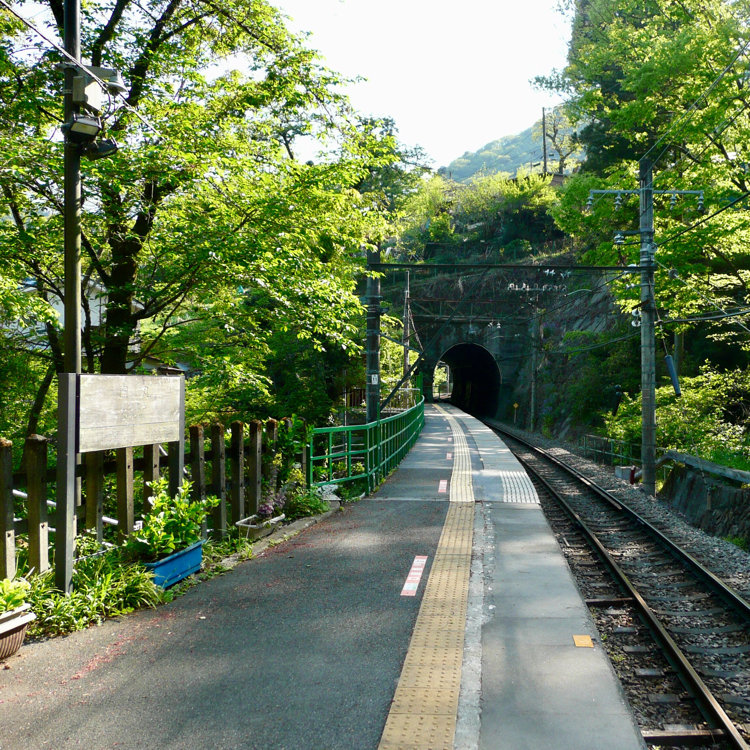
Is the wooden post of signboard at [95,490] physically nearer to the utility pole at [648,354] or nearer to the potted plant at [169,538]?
the potted plant at [169,538]

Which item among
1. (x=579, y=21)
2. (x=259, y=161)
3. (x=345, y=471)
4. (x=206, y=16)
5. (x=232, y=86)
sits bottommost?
(x=345, y=471)

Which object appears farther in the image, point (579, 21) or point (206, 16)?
point (579, 21)

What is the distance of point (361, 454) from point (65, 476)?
756 centimetres

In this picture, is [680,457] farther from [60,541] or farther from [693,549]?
[60,541]

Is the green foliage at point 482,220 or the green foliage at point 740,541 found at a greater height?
the green foliage at point 482,220

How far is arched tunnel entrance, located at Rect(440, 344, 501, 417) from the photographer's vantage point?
59.1m

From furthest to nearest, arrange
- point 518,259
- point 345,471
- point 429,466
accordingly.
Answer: point 518,259, point 429,466, point 345,471

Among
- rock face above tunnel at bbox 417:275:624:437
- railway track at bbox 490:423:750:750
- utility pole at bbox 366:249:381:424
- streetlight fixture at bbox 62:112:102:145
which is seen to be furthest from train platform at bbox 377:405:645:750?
rock face above tunnel at bbox 417:275:624:437

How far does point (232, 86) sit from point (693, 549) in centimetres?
1100

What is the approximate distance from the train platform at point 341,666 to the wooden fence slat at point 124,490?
0.95 m

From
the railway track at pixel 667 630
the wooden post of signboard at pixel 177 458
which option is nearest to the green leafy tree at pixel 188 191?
the wooden post of signboard at pixel 177 458

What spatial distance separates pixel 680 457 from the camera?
50.6 feet

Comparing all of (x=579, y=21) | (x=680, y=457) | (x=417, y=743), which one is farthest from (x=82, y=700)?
(x=579, y=21)

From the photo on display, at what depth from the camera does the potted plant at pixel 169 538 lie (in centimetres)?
620
